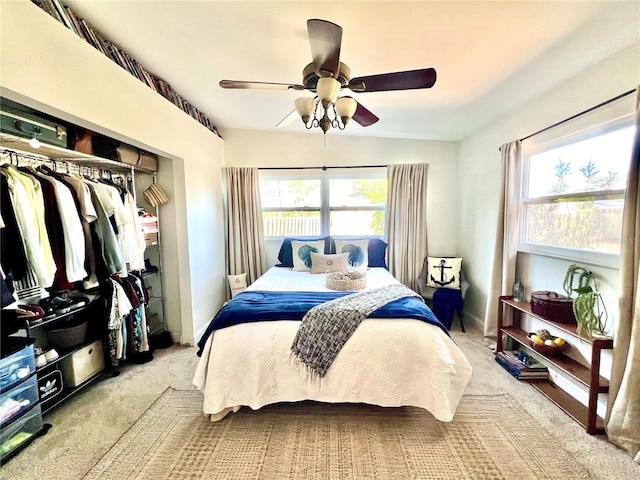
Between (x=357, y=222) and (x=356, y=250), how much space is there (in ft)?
1.93

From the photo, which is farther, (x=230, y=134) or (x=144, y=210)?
(x=230, y=134)

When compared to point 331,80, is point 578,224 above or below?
below

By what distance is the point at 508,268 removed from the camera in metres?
2.55

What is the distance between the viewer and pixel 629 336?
1.51m

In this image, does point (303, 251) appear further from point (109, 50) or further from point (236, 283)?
point (109, 50)

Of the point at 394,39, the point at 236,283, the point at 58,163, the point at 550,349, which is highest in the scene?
the point at 394,39

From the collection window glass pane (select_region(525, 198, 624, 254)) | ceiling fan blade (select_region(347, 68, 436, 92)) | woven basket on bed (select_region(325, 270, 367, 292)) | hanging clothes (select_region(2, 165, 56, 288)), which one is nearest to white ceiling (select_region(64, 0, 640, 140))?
ceiling fan blade (select_region(347, 68, 436, 92))

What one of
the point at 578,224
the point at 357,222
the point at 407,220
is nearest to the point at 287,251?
the point at 357,222

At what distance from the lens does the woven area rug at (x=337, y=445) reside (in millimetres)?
1407

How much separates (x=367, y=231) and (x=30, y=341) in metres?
3.35

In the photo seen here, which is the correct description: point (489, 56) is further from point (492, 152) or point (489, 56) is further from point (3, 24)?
point (3, 24)

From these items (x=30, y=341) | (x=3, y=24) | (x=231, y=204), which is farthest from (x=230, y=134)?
(x=30, y=341)

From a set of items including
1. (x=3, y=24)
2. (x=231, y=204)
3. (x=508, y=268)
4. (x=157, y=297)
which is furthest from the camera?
(x=231, y=204)

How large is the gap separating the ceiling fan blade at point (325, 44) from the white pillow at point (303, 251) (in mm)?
2175
